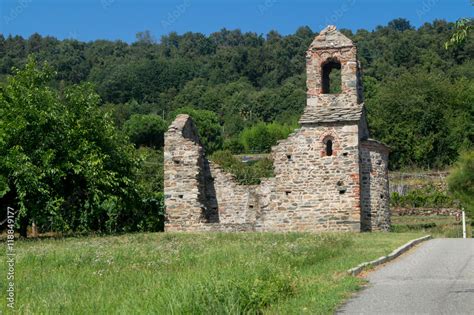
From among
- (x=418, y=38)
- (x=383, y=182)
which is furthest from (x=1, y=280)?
(x=418, y=38)

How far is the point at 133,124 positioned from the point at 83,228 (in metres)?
51.4

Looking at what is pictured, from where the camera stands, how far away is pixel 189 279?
1089 centimetres

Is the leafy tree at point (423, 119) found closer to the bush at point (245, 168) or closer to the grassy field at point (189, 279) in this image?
the bush at point (245, 168)

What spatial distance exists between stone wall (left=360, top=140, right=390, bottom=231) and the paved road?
33.2ft

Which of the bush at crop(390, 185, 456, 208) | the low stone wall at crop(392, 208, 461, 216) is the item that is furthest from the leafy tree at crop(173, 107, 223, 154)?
the low stone wall at crop(392, 208, 461, 216)

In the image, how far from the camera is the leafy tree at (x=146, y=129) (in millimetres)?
79875

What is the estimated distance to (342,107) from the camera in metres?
27.6

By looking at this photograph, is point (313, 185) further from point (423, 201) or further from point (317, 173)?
point (423, 201)

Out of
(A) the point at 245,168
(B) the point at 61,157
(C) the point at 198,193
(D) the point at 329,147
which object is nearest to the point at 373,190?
(D) the point at 329,147

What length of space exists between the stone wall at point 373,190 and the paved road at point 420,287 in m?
10.1

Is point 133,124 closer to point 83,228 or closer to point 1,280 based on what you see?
point 83,228

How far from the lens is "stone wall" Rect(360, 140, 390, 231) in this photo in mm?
27016

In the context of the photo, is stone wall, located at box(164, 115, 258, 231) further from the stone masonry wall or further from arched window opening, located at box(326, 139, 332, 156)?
arched window opening, located at box(326, 139, 332, 156)

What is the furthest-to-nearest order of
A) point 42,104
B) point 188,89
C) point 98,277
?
point 188,89, point 42,104, point 98,277
